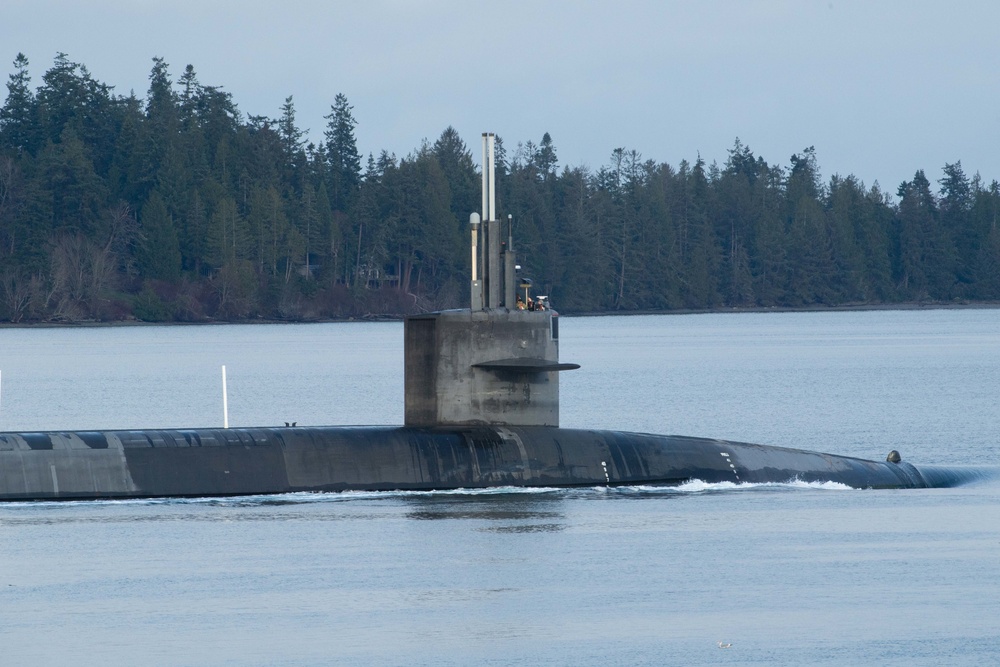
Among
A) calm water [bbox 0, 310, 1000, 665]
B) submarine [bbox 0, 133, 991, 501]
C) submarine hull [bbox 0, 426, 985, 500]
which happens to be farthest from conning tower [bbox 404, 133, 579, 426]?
calm water [bbox 0, 310, 1000, 665]

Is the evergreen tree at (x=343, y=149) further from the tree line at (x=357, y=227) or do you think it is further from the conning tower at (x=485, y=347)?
the conning tower at (x=485, y=347)

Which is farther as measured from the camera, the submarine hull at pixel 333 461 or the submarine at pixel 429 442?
the submarine at pixel 429 442

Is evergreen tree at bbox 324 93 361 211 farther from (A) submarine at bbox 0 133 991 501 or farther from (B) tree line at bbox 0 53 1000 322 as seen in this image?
(A) submarine at bbox 0 133 991 501

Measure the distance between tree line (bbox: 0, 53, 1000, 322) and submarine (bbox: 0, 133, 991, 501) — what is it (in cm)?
10520

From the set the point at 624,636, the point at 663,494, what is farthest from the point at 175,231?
the point at 624,636

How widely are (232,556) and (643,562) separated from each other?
6021mm

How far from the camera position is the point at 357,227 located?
5906 inches

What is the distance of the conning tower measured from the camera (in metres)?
27.6

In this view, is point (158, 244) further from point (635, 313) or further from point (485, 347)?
point (485, 347)

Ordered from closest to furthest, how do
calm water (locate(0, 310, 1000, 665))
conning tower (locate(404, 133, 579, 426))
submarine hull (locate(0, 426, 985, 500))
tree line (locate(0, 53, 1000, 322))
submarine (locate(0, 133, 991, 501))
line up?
1. calm water (locate(0, 310, 1000, 665))
2. submarine hull (locate(0, 426, 985, 500))
3. submarine (locate(0, 133, 991, 501))
4. conning tower (locate(404, 133, 579, 426))
5. tree line (locate(0, 53, 1000, 322))

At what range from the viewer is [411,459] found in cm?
2766

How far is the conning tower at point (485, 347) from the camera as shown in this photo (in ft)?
90.6

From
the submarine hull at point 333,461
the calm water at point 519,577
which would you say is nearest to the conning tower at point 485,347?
the submarine hull at point 333,461

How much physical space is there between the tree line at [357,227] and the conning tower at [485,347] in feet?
346
